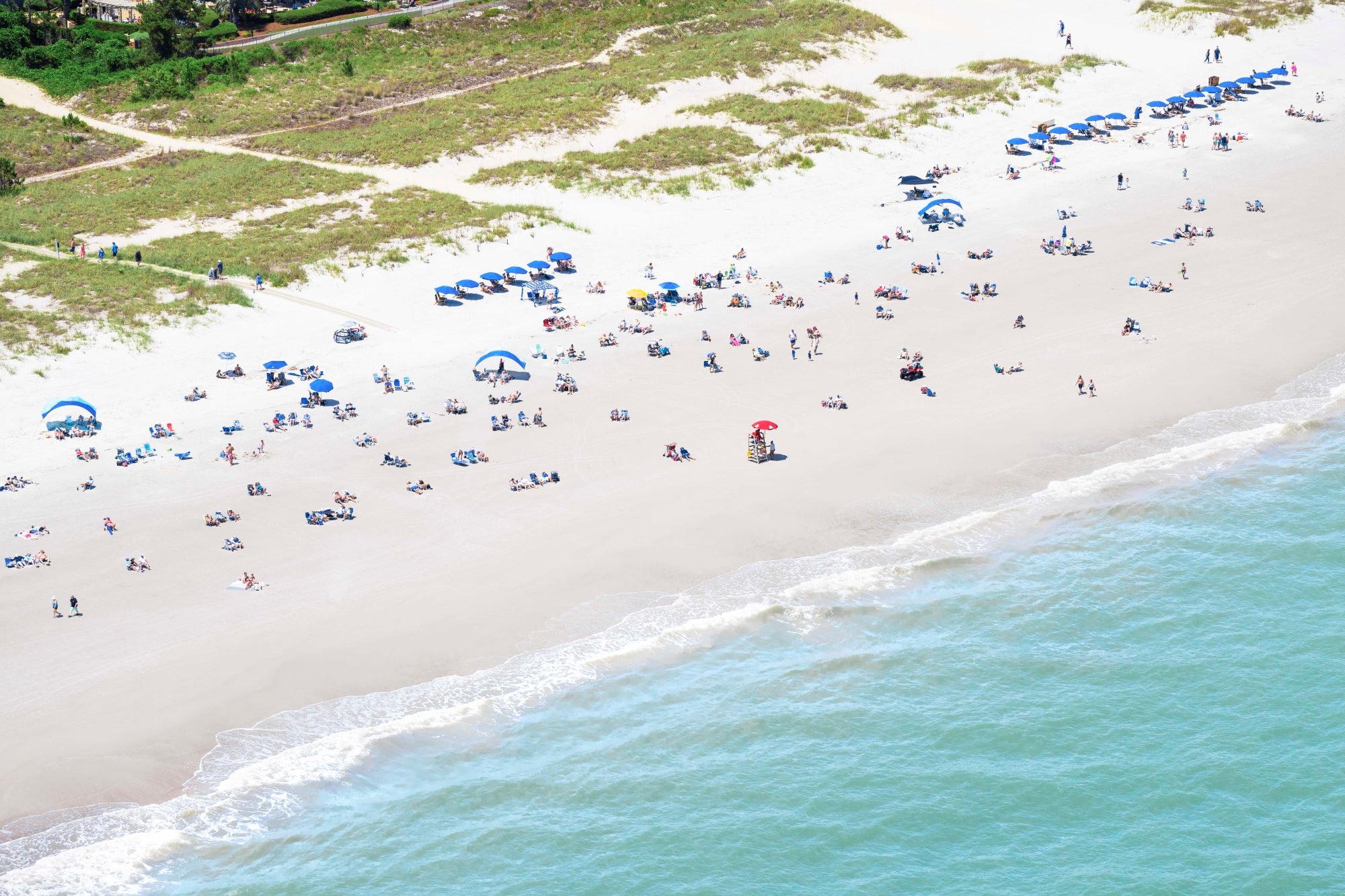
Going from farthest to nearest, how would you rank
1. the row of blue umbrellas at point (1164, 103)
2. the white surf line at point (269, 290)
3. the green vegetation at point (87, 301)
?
the row of blue umbrellas at point (1164, 103) < the white surf line at point (269, 290) < the green vegetation at point (87, 301)

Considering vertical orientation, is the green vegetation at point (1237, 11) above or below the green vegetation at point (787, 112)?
→ above

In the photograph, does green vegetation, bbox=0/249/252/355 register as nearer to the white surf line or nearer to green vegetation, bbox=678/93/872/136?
the white surf line

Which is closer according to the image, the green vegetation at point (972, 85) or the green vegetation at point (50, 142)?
the green vegetation at point (50, 142)

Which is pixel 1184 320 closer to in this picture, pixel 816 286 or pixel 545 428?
pixel 816 286

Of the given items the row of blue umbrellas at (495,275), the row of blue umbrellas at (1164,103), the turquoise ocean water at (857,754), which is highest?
the row of blue umbrellas at (1164,103)

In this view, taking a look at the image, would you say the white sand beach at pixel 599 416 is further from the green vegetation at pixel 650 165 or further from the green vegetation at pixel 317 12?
the green vegetation at pixel 317 12

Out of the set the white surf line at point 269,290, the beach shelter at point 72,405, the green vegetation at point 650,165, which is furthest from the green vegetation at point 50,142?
the beach shelter at point 72,405

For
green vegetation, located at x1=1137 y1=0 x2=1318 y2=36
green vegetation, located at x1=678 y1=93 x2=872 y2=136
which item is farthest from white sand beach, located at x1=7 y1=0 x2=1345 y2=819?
green vegetation, located at x1=1137 y1=0 x2=1318 y2=36
